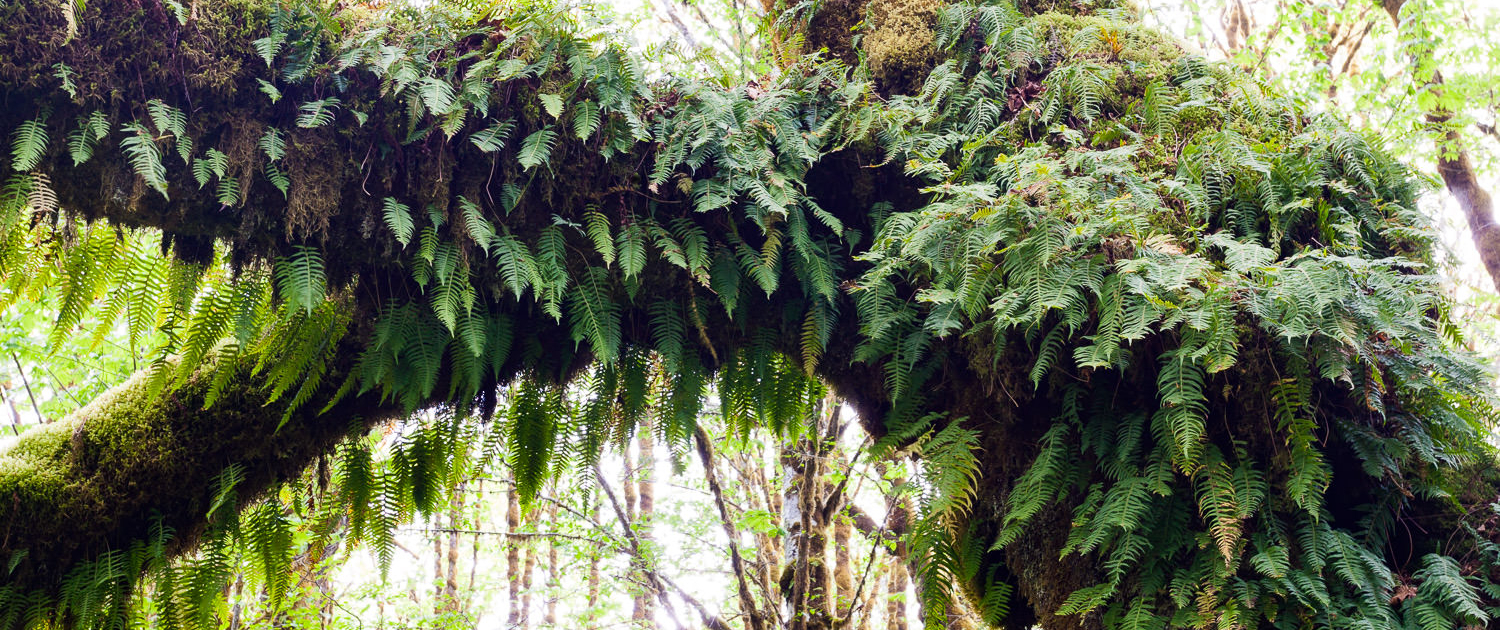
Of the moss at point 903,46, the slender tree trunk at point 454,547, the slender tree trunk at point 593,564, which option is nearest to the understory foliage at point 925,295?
the moss at point 903,46

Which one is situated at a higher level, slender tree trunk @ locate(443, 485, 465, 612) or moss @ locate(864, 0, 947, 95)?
moss @ locate(864, 0, 947, 95)

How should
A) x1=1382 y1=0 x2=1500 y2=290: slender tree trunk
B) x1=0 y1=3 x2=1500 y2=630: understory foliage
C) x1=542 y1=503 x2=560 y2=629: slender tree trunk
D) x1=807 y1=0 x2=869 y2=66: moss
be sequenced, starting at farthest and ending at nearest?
x1=542 y1=503 x2=560 y2=629: slender tree trunk, x1=1382 y1=0 x2=1500 y2=290: slender tree trunk, x1=807 y1=0 x2=869 y2=66: moss, x1=0 y1=3 x2=1500 y2=630: understory foliage

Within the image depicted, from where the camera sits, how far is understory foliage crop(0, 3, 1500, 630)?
226 cm

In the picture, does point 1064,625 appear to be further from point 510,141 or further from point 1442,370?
point 510,141

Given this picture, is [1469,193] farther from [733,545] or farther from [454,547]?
[454,547]

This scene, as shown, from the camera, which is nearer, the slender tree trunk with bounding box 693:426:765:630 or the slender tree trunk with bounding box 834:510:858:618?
the slender tree trunk with bounding box 693:426:765:630

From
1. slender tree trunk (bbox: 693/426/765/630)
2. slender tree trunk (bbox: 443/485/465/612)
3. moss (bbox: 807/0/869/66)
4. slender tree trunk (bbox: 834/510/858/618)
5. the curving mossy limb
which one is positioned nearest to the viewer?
the curving mossy limb

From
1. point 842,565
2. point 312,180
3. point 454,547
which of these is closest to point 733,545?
point 842,565

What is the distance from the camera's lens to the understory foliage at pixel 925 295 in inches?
89.0

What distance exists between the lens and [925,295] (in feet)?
8.03

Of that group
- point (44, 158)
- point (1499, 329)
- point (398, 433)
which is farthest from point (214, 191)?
point (1499, 329)

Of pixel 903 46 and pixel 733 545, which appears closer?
pixel 903 46

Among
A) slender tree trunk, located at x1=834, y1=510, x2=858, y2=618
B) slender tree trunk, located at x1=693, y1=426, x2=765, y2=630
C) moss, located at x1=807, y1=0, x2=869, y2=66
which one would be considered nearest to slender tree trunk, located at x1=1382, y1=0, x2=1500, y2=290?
slender tree trunk, located at x1=834, y1=510, x2=858, y2=618

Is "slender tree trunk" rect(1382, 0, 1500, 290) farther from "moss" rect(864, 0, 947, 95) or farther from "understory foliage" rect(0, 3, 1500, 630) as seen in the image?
"moss" rect(864, 0, 947, 95)
